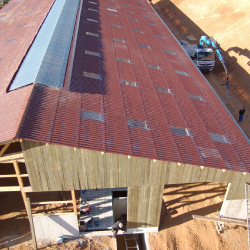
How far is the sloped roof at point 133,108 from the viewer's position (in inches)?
547

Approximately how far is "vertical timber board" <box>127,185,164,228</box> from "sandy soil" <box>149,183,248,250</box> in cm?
120

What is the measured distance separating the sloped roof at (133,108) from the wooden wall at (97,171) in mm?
583

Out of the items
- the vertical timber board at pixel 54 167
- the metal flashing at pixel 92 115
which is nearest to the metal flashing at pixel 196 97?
the metal flashing at pixel 92 115

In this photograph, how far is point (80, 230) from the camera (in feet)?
55.3

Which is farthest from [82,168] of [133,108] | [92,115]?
[133,108]

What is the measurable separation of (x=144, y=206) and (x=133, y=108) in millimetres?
6664

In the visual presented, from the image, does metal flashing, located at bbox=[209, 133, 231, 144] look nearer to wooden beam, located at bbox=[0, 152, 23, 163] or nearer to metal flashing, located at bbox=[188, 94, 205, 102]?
metal flashing, located at bbox=[188, 94, 205, 102]

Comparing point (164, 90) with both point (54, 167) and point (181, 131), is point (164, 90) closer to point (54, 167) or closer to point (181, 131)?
point (181, 131)

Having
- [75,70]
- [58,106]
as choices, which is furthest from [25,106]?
[75,70]

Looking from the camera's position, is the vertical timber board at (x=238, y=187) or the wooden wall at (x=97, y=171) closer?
the wooden wall at (x=97, y=171)

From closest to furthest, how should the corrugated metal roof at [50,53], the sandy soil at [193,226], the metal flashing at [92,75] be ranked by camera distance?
1. the sandy soil at [193,226]
2. the corrugated metal roof at [50,53]
3. the metal flashing at [92,75]

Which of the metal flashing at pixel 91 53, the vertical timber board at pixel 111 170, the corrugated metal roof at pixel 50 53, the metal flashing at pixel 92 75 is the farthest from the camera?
the metal flashing at pixel 91 53

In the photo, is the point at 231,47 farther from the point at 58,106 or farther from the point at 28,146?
the point at 28,146

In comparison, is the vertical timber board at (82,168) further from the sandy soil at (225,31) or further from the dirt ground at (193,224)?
the sandy soil at (225,31)
